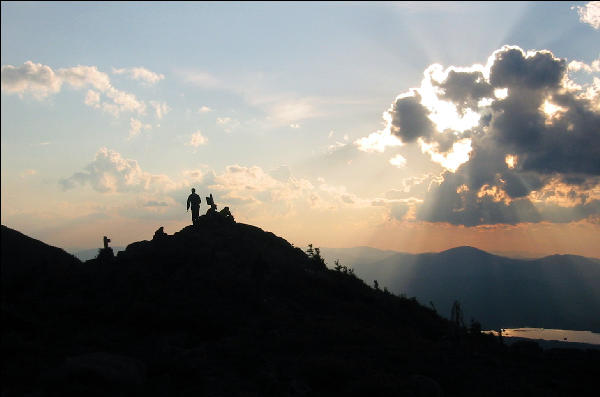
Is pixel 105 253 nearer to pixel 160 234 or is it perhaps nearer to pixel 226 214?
pixel 160 234

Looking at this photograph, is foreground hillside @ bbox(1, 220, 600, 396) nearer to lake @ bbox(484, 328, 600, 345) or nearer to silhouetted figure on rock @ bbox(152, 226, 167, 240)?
silhouetted figure on rock @ bbox(152, 226, 167, 240)

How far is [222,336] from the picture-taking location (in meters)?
23.5

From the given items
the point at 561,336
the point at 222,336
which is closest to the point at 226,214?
the point at 222,336

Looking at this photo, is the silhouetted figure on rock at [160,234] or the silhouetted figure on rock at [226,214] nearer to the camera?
the silhouetted figure on rock at [160,234]

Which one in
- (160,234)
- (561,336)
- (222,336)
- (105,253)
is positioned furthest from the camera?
(561,336)

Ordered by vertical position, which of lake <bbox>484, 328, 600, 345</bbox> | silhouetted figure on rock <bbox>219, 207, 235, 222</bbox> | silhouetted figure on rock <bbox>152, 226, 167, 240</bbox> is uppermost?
silhouetted figure on rock <bbox>219, 207, 235, 222</bbox>

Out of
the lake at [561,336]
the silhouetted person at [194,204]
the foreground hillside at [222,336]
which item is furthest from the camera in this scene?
the lake at [561,336]

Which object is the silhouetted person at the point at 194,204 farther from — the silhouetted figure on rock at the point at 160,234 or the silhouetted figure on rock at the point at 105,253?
the silhouetted figure on rock at the point at 105,253

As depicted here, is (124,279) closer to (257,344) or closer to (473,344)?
(257,344)

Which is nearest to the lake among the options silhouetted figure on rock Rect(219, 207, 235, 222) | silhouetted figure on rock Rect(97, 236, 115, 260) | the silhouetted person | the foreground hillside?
the foreground hillside

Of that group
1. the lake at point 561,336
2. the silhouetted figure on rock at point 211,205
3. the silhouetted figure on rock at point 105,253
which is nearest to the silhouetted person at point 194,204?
the silhouetted figure on rock at point 211,205

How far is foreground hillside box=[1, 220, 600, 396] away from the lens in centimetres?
1652

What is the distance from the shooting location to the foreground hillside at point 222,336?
16.5m

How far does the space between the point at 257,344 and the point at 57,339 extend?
9.58 meters
